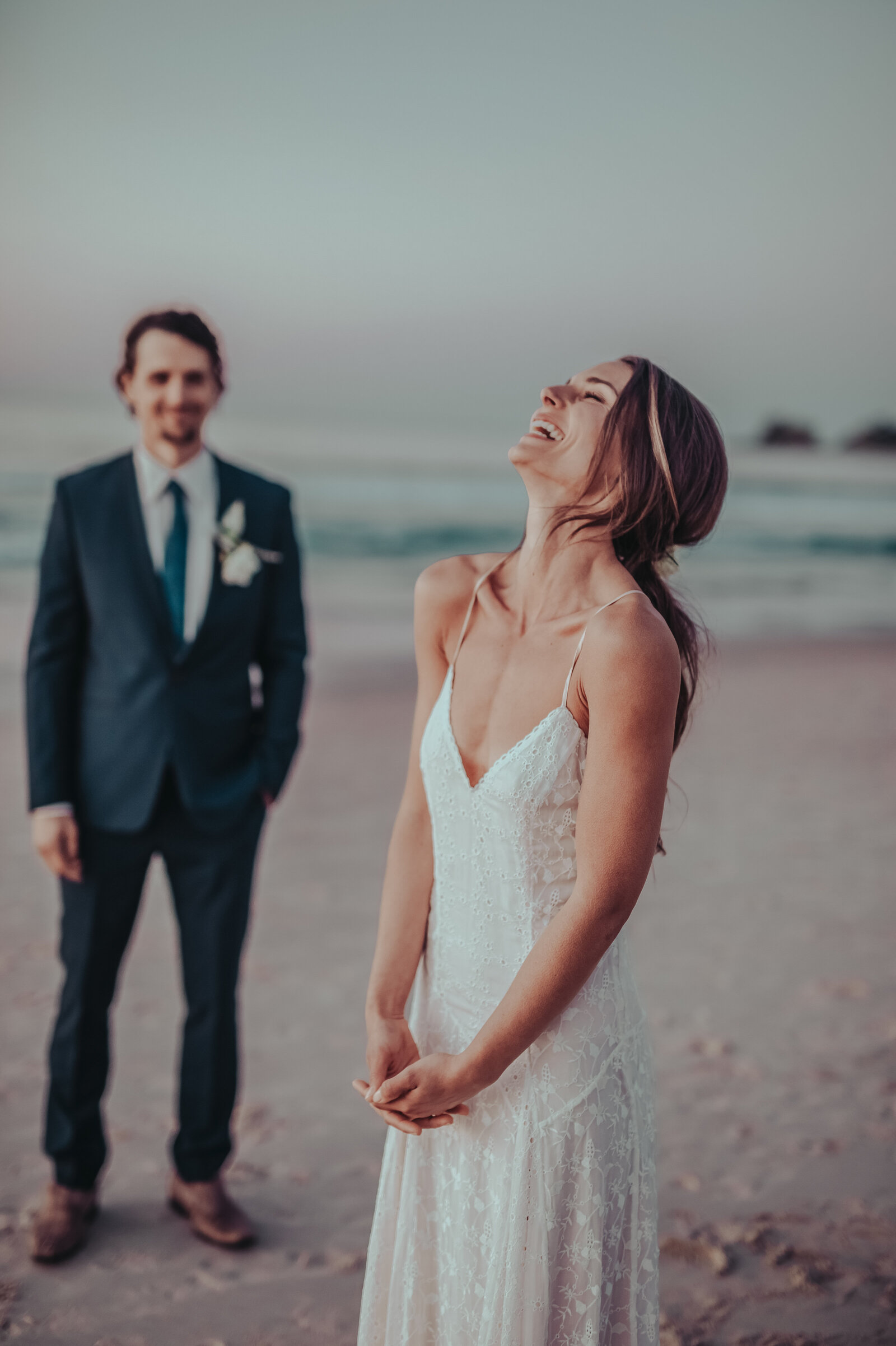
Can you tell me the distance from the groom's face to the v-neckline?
4.43ft

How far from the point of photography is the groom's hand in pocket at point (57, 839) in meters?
2.52

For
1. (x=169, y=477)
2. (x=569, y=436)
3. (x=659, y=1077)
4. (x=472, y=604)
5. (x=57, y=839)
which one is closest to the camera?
(x=569, y=436)

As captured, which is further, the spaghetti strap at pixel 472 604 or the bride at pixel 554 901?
the spaghetti strap at pixel 472 604

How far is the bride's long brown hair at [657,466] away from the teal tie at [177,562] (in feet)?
4.49

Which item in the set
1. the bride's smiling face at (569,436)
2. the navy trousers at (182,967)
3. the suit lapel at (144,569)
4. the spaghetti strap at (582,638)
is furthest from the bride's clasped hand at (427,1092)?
the suit lapel at (144,569)

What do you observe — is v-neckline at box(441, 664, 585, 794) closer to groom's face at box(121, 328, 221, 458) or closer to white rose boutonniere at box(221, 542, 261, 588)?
white rose boutonniere at box(221, 542, 261, 588)

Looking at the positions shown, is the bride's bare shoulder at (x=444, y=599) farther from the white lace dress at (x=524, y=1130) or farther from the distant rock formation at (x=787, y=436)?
the distant rock formation at (x=787, y=436)

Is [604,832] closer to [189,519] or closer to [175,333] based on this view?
[189,519]

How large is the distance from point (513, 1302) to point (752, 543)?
67.9 ft

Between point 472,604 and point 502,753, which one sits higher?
point 472,604

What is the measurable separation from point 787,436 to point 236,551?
2689cm

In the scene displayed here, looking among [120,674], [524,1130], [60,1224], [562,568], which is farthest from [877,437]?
[524,1130]

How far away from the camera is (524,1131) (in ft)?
4.77

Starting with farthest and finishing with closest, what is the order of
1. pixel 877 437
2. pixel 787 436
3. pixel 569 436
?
pixel 787 436 → pixel 877 437 → pixel 569 436
